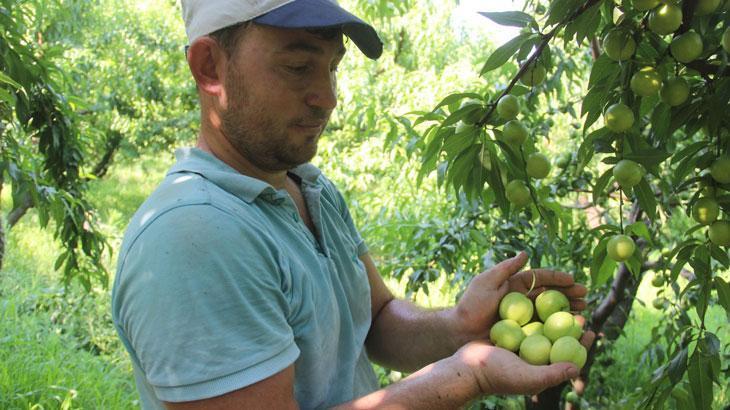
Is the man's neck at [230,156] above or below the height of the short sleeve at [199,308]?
above

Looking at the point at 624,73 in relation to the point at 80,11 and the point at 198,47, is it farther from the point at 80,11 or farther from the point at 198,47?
the point at 80,11

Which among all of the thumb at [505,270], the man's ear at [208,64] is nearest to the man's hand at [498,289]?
the thumb at [505,270]

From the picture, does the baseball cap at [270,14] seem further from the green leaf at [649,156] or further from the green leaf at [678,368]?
the green leaf at [678,368]

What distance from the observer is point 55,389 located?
3471mm

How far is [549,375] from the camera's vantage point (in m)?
1.26

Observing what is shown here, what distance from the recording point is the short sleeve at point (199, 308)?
3.59ft

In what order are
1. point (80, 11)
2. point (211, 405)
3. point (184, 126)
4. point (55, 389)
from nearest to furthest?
point (211, 405), point (55, 389), point (80, 11), point (184, 126)

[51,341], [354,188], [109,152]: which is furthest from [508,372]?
[109,152]

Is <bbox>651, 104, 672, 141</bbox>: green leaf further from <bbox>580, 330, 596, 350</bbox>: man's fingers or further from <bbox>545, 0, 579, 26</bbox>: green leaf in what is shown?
<bbox>580, 330, 596, 350</bbox>: man's fingers

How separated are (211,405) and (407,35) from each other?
7.51 metres

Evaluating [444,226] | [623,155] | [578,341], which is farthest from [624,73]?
[444,226]

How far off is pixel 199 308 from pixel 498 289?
2.64 ft

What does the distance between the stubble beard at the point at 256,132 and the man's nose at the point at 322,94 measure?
20 mm

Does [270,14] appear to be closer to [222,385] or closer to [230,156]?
[230,156]
